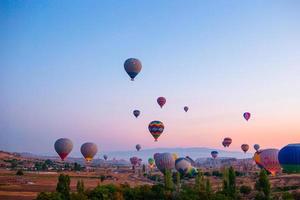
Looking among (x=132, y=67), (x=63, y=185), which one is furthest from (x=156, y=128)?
(x=63, y=185)

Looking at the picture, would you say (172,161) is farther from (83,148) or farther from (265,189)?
(265,189)

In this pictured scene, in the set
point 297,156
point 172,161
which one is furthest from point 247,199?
point 172,161

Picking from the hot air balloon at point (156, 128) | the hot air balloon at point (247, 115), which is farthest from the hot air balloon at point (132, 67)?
the hot air balloon at point (247, 115)

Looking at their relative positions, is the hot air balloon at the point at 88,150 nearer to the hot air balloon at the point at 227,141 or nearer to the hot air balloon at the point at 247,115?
the hot air balloon at the point at 247,115

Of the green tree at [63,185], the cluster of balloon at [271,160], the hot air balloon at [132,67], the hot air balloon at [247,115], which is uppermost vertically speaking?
the hot air balloon at [132,67]

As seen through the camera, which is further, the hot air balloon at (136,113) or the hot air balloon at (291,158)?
the hot air balloon at (136,113)

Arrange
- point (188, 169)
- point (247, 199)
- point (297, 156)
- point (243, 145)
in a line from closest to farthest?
point (297, 156)
point (247, 199)
point (188, 169)
point (243, 145)

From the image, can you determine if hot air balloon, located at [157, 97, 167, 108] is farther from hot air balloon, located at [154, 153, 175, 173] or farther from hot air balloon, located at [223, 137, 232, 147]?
hot air balloon, located at [223, 137, 232, 147]
